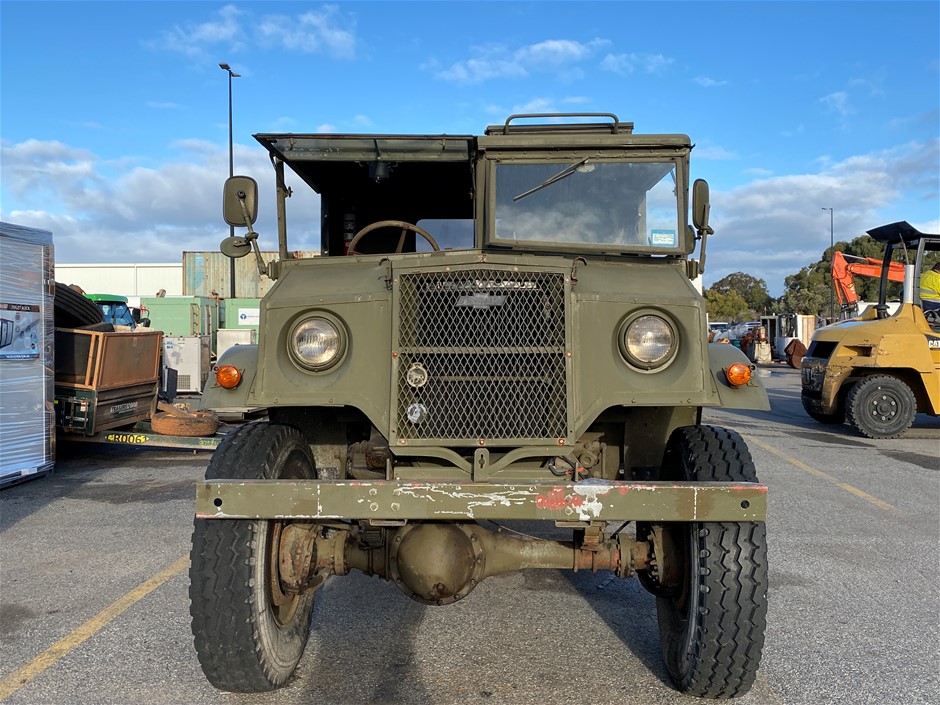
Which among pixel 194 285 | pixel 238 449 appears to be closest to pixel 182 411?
pixel 238 449

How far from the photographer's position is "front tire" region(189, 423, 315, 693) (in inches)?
113

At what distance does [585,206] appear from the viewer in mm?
3885

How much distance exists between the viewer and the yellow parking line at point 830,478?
6.66m

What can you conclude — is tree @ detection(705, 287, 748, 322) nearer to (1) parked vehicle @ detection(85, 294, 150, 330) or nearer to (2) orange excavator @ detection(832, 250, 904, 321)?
(2) orange excavator @ detection(832, 250, 904, 321)

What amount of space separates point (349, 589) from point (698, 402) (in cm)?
251

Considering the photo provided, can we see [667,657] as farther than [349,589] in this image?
No

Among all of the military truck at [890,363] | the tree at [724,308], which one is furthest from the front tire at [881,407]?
the tree at [724,308]

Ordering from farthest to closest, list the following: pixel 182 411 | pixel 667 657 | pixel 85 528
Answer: pixel 182 411 → pixel 85 528 → pixel 667 657

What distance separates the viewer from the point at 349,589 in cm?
439

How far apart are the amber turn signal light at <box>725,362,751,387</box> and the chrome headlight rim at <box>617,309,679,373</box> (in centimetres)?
26

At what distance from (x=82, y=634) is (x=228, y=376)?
1685 millimetres

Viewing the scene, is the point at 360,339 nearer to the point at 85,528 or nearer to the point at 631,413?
the point at 631,413

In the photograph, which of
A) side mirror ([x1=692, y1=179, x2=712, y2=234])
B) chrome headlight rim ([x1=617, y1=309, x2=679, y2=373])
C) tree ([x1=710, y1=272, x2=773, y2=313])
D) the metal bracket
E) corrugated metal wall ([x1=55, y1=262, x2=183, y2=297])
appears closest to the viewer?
the metal bracket

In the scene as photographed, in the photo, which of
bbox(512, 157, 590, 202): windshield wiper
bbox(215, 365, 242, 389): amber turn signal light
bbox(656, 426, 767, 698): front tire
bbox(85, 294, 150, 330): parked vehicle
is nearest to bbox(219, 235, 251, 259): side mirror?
bbox(215, 365, 242, 389): amber turn signal light
